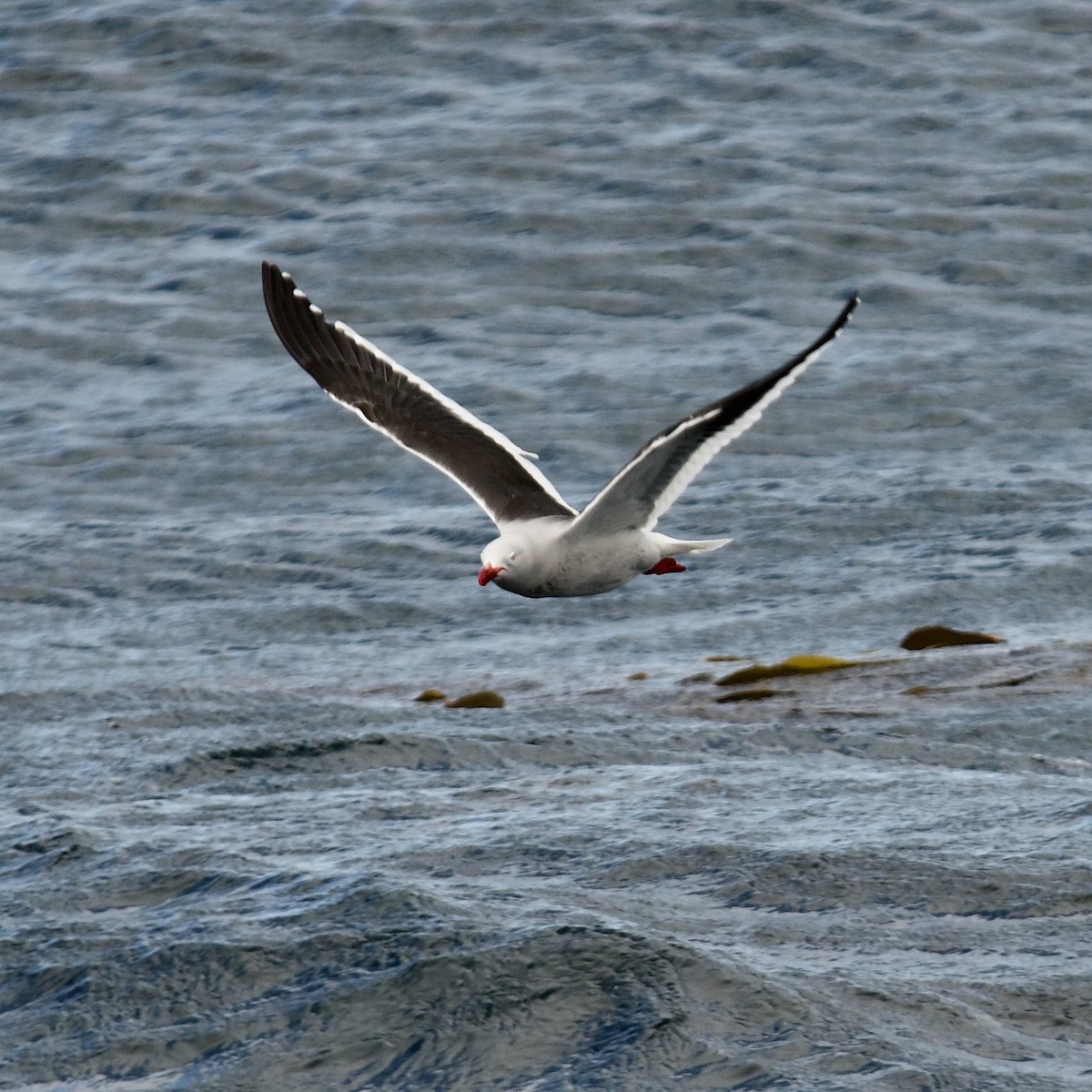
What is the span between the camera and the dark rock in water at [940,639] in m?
12.5

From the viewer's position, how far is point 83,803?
1023 centimetres

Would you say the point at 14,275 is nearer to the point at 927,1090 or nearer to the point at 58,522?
the point at 58,522

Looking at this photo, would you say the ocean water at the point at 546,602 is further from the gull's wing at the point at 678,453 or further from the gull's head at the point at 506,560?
the gull's wing at the point at 678,453

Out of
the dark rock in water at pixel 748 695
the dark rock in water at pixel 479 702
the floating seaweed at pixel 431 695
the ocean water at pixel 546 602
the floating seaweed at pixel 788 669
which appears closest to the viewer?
the ocean water at pixel 546 602

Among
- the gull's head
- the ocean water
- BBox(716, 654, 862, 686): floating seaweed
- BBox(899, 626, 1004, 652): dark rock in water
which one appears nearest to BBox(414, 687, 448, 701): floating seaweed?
the ocean water

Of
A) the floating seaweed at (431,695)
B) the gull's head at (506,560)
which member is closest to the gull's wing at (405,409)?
the gull's head at (506,560)

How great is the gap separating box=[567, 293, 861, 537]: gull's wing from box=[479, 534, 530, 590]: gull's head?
0.28m

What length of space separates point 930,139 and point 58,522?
36.9ft

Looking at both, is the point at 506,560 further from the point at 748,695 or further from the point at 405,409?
the point at 748,695

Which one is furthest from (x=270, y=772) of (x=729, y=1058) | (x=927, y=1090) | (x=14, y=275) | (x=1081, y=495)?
(x=14, y=275)

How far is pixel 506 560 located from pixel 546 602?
17.6 feet

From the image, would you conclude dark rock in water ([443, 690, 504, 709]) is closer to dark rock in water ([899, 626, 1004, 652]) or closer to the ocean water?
the ocean water

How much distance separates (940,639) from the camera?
1254 centimetres

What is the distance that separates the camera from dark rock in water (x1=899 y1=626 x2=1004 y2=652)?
12.5 metres
